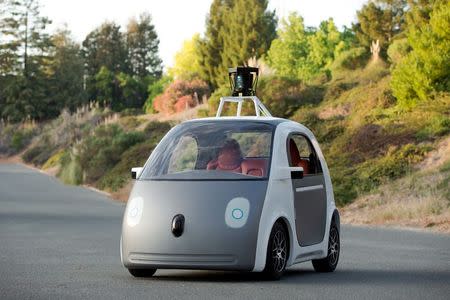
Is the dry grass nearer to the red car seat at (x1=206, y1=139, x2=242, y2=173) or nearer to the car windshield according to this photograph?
the car windshield

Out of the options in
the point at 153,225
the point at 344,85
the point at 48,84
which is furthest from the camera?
the point at 48,84

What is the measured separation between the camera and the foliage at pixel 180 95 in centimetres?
7225

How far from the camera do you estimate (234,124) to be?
13.6 metres

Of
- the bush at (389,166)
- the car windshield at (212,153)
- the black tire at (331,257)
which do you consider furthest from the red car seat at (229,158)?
the bush at (389,166)

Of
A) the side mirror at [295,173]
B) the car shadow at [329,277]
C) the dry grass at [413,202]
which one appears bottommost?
the dry grass at [413,202]

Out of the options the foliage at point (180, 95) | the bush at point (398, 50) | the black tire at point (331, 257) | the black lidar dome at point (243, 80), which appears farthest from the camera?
the foliage at point (180, 95)

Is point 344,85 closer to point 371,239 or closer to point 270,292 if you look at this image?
point 371,239

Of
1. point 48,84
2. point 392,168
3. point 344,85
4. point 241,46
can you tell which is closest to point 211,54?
point 241,46

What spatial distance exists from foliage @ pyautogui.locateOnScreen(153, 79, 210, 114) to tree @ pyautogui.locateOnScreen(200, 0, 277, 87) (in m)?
1.32

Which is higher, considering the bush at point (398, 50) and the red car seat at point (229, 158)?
the bush at point (398, 50)

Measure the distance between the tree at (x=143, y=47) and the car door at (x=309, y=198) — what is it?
109 meters

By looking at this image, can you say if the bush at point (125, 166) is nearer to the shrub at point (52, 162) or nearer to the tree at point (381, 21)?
the shrub at point (52, 162)

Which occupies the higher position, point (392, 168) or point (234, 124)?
point (234, 124)

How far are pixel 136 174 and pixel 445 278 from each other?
11.7 ft
